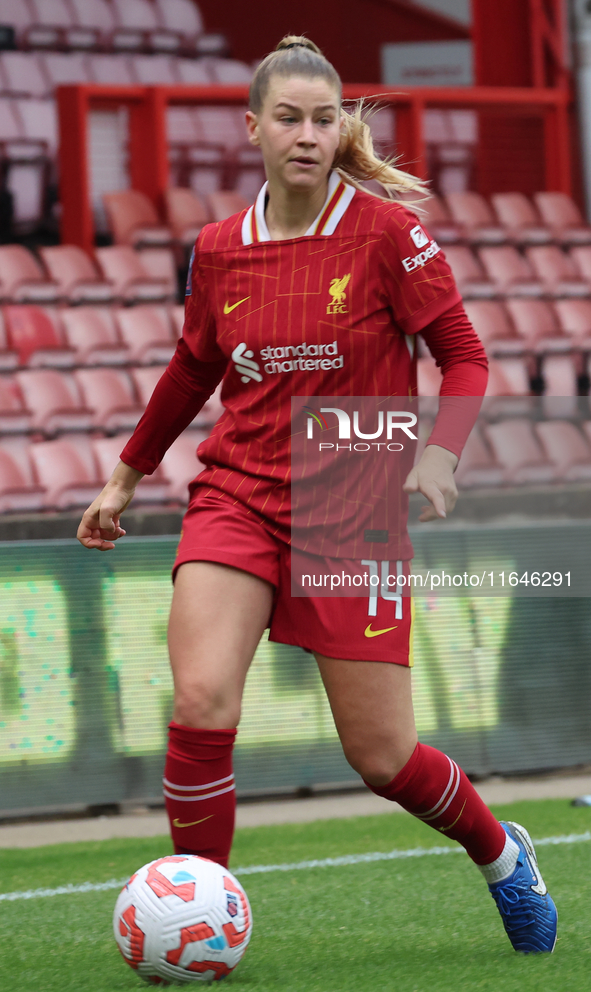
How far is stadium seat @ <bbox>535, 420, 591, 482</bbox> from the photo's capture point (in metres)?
8.42

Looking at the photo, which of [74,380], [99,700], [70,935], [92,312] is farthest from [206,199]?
[70,935]

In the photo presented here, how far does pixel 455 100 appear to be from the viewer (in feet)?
40.8

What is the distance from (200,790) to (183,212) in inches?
342

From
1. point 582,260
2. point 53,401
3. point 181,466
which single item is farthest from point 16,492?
point 582,260

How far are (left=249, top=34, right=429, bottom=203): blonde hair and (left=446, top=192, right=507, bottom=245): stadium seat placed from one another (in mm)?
8986

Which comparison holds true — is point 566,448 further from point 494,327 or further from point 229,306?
point 229,306

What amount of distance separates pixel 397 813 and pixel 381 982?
2.62 m

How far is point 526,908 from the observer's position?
280 centimetres

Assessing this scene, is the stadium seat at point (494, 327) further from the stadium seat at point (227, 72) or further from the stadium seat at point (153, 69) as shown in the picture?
the stadium seat at point (153, 69)

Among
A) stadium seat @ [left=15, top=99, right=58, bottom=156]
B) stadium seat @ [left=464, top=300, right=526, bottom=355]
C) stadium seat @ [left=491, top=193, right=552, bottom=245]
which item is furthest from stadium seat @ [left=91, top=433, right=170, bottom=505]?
stadium seat @ [left=491, top=193, right=552, bottom=245]

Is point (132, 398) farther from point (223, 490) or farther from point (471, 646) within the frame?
point (223, 490)

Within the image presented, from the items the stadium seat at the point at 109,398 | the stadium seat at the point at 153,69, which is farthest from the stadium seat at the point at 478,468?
the stadium seat at the point at 153,69

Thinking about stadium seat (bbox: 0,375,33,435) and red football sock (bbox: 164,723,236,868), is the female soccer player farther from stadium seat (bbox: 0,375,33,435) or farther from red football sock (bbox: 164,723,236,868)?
stadium seat (bbox: 0,375,33,435)

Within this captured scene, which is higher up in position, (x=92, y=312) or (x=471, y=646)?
(x=92, y=312)
